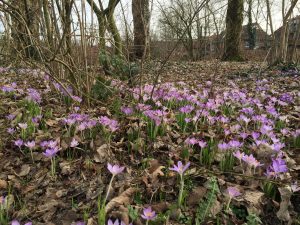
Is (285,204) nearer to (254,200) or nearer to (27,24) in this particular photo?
(254,200)

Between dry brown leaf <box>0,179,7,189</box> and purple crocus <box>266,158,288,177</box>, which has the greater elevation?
purple crocus <box>266,158,288,177</box>

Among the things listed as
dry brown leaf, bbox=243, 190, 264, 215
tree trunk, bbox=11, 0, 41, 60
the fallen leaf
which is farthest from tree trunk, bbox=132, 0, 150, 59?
dry brown leaf, bbox=243, 190, 264, 215

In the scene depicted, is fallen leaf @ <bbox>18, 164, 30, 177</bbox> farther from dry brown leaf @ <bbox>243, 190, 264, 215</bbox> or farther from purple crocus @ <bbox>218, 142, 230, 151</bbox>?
dry brown leaf @ <bbox>243, 190, 264, 215</bbox>

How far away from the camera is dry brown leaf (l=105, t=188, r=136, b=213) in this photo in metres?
1.78

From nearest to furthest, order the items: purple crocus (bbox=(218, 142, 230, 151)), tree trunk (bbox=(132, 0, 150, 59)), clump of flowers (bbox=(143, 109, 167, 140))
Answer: purple crocus (bbox=(218, 142, 230, 151)), clump of flowers (bbox=(143, 109, 167, 140)), tree trunk (bbox=(132, 0, 150, 59))

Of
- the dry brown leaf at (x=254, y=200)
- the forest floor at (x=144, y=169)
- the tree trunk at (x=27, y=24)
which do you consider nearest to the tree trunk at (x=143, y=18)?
the forest floor at (x=144, y=169)

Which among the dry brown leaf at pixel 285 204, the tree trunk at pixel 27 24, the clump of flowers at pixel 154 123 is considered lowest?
the dry brown leaf at pixel 285 204

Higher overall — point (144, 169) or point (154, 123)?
point (154, 123)

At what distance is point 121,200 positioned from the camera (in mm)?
1843

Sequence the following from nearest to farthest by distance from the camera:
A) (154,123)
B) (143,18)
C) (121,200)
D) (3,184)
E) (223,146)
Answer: (121,200), (3,184), (223,146), (154,123), (143,18)

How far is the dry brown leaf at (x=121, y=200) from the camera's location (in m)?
1.78

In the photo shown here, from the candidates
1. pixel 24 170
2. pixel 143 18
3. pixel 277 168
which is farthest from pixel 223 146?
pixel 143 18

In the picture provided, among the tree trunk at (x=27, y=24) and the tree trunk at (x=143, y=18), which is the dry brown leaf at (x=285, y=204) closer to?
the tree trunk at (x=143, y=18)

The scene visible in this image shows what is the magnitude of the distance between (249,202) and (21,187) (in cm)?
139
